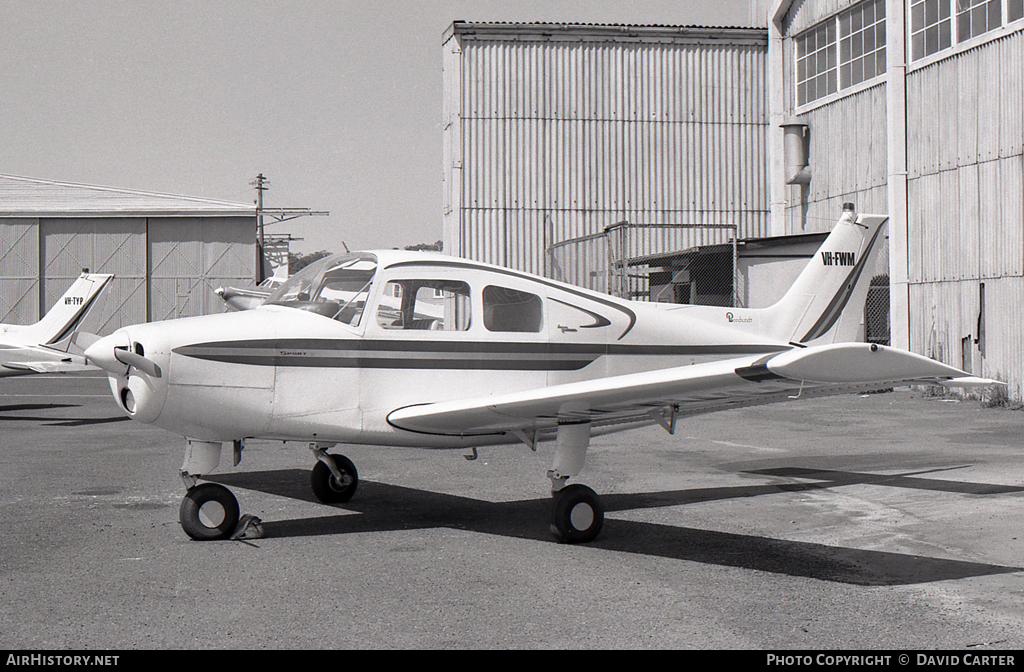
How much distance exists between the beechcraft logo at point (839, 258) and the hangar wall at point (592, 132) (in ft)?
49.9

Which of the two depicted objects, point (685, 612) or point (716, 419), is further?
point (716, 419)

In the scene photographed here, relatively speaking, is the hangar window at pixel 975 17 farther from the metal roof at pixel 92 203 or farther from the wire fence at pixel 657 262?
the metal roof at pixel 92 203

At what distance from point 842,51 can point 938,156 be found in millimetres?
4591

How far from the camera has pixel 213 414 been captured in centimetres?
672

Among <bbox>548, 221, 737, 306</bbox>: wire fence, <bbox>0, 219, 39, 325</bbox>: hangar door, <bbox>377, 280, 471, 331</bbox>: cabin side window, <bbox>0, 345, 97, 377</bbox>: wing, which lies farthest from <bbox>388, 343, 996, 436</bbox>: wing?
<bbox>0, 219, 39, 325</bbox>: hangar door

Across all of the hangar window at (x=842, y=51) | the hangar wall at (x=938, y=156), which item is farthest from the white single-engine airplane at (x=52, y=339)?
the hangar window at (x=842, y=51)

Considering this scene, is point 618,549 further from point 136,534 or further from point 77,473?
point 77,473

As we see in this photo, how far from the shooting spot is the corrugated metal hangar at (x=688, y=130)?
20000mm

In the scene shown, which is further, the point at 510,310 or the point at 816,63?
the point at 816,63

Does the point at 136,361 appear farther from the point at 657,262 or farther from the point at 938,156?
the point at 657,262

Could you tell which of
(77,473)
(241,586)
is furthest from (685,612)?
(77,473)

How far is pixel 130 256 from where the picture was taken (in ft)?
136

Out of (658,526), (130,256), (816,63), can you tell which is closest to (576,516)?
(658,526)

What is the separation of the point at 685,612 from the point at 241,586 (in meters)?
2.54
